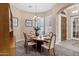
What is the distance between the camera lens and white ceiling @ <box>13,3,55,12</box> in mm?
2721

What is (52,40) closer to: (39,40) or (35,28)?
(39,40)

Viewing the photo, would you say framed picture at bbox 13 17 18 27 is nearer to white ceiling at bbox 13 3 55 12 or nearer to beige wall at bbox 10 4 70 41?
beige wall at bbox 10 4 70 41

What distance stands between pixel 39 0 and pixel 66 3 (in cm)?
57

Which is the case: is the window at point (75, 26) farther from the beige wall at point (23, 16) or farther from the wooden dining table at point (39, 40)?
the wooden dining table at point (39, 40)

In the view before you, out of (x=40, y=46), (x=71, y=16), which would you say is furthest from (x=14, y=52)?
(x=71, y=16)

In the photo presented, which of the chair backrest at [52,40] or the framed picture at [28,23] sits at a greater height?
the framed picture at [28,23]

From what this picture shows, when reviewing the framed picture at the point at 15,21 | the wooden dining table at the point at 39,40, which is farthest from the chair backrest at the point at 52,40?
the framed picture at the point at 15,21

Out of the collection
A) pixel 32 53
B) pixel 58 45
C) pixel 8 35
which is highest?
pixel 8 35

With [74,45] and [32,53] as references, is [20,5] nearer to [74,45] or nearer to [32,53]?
[32,53]

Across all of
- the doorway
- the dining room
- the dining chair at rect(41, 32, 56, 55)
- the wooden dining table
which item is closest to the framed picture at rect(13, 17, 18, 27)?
the dining room

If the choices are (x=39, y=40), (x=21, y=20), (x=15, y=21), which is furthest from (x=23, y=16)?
(x=39, y=40)

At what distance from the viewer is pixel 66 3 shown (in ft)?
8.89

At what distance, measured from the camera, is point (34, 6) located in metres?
2.74

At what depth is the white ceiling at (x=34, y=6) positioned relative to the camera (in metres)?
2.72
